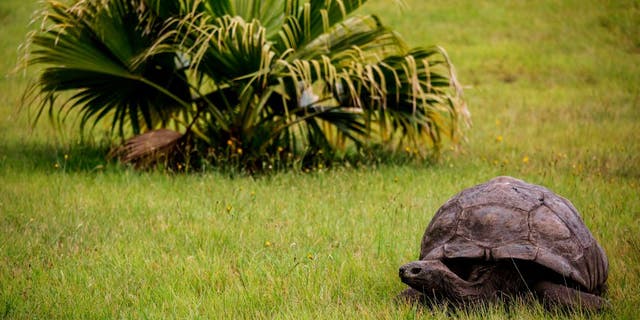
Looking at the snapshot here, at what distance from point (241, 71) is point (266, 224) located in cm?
213

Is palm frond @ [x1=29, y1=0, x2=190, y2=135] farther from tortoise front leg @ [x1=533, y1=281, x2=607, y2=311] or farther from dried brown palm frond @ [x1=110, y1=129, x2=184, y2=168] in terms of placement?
tortoise front leg @ [x1=533, y1=281, x2=607, y2=311]

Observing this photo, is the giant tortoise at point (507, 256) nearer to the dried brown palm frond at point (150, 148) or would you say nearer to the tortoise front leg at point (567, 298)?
the tortoise front leg at point (567, 298)

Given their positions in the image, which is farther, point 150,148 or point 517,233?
point 150,148

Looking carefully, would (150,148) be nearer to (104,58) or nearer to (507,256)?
(104,58)

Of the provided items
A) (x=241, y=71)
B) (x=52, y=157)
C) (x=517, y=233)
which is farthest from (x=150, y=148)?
(x=517, y=233)

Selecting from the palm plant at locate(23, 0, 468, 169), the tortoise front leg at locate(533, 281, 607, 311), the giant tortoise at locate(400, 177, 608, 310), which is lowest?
the tortoise front leg at locate(533, 281, 607, 311)

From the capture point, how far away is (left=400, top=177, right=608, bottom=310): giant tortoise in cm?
351

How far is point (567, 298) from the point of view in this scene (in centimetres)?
359

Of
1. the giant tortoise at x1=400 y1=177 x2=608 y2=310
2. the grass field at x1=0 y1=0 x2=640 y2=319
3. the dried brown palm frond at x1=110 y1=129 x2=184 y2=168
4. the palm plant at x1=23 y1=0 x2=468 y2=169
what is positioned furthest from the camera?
the dried brown palm frond at x1=110 y1=129 x2=184 y2=168

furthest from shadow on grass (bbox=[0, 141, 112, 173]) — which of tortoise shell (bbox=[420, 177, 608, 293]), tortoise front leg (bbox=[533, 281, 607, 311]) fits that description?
tortoise front leg (bbox=[533, 281, 607, 311])

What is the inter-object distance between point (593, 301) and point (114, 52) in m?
4.85

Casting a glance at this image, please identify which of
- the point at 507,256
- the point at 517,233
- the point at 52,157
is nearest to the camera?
the point at 507,256

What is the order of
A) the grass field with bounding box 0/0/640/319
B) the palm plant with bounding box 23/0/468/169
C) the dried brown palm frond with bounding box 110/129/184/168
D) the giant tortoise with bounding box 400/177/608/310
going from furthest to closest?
the dried brown palm frond with bounding box 110/129/184/168 < the palm plant with bounding box 23/0/468/169 < the grass field with bounding box 0/0/640/319 < the giant tortoise with bounding box 400/177/608/310

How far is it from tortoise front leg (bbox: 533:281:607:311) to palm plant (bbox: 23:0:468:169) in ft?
10.4
